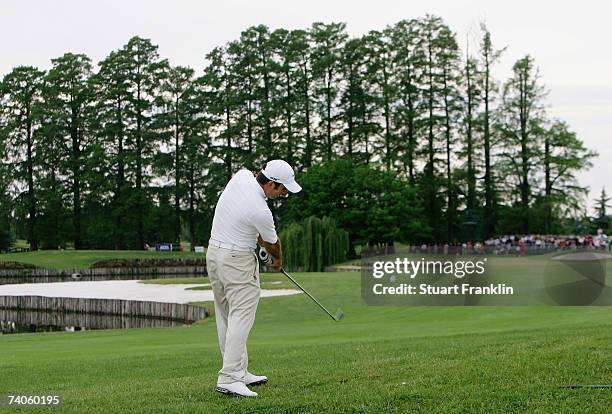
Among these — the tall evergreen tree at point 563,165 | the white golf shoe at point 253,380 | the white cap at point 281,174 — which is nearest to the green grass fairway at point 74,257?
the tall evergreen tree at point 563,165

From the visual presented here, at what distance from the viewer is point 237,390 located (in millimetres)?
6812

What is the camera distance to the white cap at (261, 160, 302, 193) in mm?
6941

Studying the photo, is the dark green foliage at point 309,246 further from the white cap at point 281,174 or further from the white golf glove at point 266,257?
the white cap at point 281,174

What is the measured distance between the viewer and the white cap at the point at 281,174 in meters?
6.94

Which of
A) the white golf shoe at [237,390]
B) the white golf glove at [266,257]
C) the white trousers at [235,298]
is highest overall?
the white golf glove at [266,257]

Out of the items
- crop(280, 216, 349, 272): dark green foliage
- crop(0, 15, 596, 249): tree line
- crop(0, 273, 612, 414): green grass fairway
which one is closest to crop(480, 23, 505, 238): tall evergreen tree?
crop(0, 15, 596, 249): tree line

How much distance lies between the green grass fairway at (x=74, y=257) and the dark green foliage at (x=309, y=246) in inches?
763

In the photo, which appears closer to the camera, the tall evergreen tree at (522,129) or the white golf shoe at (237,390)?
the white golf shoe at (237,390)

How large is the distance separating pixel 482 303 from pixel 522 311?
2.68 meters

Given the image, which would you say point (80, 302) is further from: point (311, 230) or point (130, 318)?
point (311, 230)

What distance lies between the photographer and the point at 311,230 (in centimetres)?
4909

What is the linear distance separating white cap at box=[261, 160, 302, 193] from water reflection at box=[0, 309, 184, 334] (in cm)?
2029

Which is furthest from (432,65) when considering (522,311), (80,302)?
(522,311)

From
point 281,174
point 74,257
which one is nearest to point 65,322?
point 281,174
